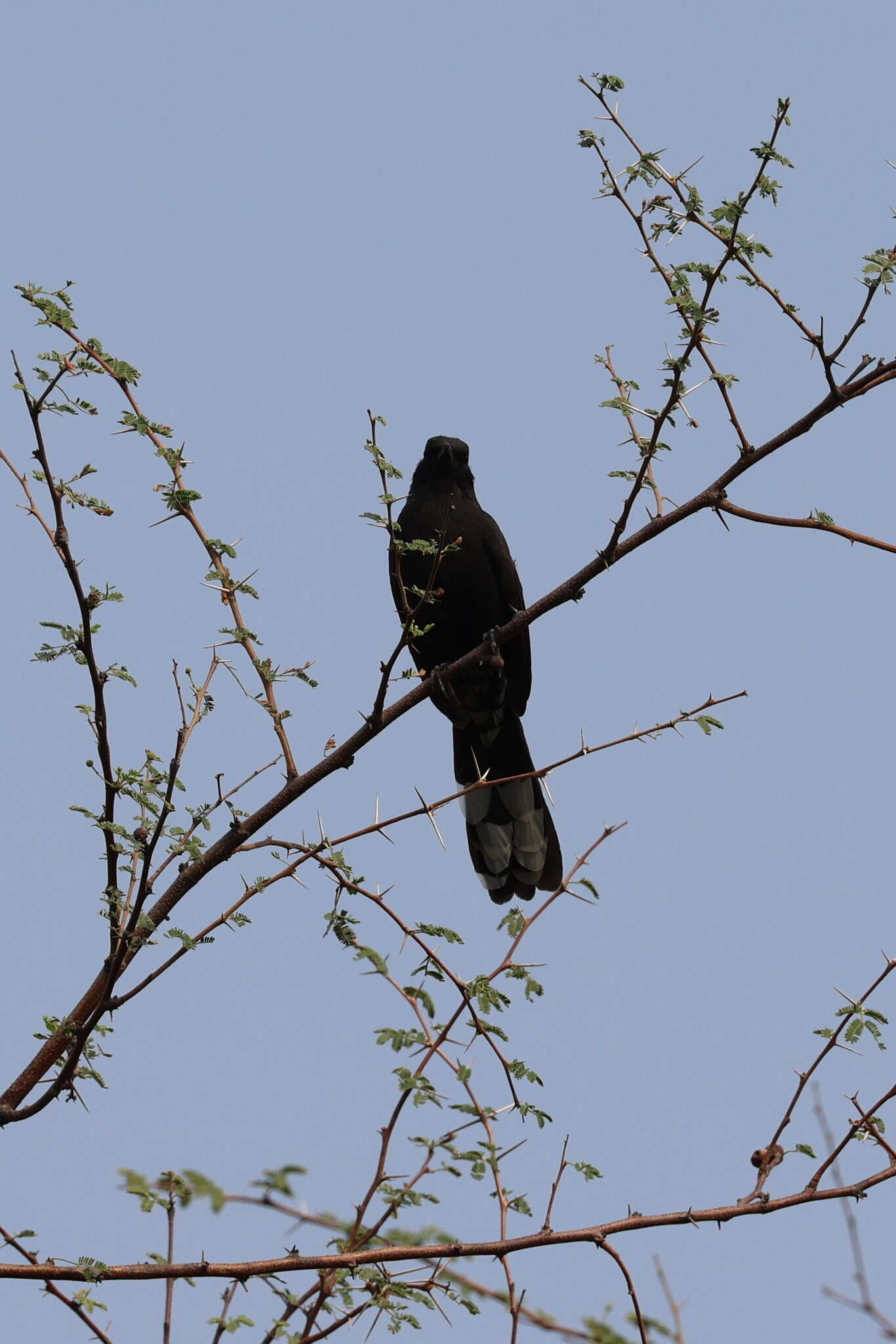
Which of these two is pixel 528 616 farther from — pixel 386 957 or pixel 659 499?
pixel 386 957

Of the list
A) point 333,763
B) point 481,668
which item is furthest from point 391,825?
point 481,668

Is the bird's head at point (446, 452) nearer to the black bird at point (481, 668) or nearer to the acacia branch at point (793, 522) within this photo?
the black bird at point (481, 668)

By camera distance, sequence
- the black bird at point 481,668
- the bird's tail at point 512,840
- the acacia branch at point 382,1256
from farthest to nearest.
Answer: the bird's tail at point 512,840
the black bird at point 481,668
the acacia branch at point 382,1256

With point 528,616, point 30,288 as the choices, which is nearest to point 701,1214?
point 528,616

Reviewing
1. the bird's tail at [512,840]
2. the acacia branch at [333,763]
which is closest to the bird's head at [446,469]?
the bird's tail at [512,840]

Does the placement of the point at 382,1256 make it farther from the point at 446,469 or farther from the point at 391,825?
the point at 446,469

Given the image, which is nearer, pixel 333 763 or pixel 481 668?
pixel 333 763

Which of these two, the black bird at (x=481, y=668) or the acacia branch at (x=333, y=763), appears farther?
the black bird at (x=481, y=668)

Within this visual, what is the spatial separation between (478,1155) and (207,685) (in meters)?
1.78

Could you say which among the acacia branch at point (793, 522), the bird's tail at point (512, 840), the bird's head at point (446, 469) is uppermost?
the bird's head at point (446, 469)

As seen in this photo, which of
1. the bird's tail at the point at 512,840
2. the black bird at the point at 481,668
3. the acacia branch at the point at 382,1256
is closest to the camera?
the acacia branch at the point at 382,1256

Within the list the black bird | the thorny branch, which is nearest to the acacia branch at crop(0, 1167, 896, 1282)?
the thorny branch

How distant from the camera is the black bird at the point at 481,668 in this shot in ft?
25.3

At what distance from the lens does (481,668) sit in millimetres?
7633
